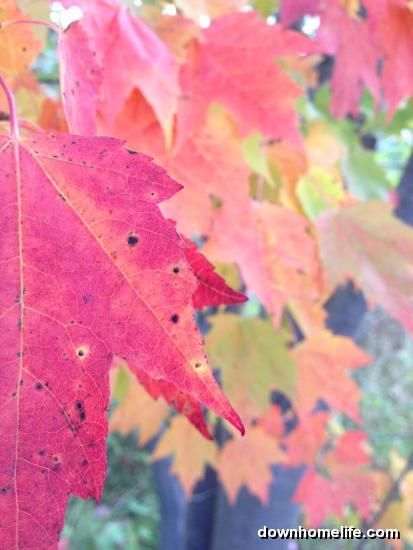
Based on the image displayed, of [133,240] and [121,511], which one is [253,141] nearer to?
[133,240]

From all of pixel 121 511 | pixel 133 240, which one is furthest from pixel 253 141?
pixel 121 511

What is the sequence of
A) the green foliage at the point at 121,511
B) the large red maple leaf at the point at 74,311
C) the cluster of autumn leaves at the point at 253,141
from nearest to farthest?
the large red maple leaf at the point at 74,311 < the cluster of autumn leaves at the point at 253,141 < the green foliage at the point at 121,511

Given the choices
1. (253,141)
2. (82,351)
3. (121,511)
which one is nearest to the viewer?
(82,351)

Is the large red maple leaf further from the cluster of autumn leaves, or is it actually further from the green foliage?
the green foliage

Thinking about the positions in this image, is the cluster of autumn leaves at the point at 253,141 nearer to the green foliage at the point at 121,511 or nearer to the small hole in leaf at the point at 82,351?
the small hole in leaf at the point at 82,351

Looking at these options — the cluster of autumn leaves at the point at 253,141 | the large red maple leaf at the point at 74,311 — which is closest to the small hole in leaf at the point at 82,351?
the large red maple leaf at the point at 74,311
